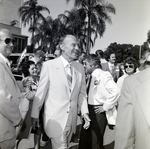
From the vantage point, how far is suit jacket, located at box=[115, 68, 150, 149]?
1.36 m

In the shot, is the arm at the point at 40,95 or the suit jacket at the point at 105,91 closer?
the arm at the point at 40,95

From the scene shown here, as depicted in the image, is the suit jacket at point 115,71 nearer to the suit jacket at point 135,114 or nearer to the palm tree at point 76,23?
the palm tree at point 76,23

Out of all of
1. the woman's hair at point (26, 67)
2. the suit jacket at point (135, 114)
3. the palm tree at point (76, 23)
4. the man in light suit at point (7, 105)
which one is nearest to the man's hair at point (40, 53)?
the woman's hair at point (26, 67)

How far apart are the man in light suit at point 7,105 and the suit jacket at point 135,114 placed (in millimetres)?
873

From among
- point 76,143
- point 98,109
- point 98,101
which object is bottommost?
point 76,143

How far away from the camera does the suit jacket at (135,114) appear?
1363 mm

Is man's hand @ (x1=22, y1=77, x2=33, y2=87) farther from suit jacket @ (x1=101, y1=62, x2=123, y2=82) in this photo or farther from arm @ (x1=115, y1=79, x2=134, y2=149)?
arm @ (x1=115, y1=79, x2=134, y2=149)

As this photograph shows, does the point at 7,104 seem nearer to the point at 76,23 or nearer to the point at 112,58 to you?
the point at 76,23

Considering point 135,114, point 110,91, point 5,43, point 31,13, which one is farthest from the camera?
point 110,91

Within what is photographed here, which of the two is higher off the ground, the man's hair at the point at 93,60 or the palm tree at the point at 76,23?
the palm tree at the point at 76,23

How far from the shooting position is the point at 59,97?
2.14m

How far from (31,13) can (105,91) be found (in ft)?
4.22

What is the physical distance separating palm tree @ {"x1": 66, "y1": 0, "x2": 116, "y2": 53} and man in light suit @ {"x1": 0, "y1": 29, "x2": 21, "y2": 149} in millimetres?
1032

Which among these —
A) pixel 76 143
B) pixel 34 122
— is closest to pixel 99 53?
pixel 34 122
